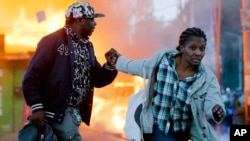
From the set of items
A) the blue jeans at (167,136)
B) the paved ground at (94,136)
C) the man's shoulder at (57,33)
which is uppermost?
the man's shoulder at (57,33)

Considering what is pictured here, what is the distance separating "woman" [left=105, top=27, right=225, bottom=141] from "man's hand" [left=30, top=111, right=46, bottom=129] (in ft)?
2.11

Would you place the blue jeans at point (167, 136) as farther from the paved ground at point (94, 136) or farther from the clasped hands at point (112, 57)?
the paved ground at point (94, 136)

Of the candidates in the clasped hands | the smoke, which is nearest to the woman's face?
the clasped hands

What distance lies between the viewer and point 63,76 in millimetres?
3418

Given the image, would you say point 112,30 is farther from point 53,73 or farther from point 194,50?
point 194,50

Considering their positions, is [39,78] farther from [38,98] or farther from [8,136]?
[8,136]

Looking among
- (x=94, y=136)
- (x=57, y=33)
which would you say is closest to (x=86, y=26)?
(x=57, y=33)

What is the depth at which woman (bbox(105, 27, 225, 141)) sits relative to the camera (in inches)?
127

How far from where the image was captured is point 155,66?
3.38m

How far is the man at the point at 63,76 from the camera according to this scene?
336cm

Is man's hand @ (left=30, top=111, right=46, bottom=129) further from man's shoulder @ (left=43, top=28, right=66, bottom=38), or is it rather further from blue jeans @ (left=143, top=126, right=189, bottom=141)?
blue jeans @ (left=143, top=126, right=189, bottom=141)

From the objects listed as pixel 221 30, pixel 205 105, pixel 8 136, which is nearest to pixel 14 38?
pixel 8 136

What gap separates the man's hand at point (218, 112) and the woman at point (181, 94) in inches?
1.5

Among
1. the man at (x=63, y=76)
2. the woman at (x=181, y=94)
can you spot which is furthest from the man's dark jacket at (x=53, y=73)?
the woman at (x=181, y=94)
